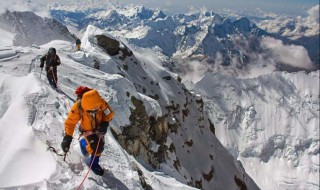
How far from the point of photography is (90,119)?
478 inches

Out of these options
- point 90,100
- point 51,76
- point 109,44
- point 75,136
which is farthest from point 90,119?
point 109,44

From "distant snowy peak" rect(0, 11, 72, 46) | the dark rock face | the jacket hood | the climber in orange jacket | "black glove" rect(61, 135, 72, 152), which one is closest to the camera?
the jacket hood

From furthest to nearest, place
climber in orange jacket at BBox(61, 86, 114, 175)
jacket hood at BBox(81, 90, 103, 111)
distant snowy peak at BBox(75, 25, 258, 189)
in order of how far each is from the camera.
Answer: distant snowy peak at BBox(75, 25, 258, 189) < climber in orange jacket at BBox(61, 86, 114, 175) < jacket hood at BBox(81, 90, 103, 111)

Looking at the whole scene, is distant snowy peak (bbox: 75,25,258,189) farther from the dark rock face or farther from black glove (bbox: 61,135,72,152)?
black glove (bbox: 61,135,72,152)

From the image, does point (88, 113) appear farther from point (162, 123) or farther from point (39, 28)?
point (39, 28)

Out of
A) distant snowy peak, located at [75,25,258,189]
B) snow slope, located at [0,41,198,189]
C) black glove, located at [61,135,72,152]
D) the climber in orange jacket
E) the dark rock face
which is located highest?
the climber in orange jacket

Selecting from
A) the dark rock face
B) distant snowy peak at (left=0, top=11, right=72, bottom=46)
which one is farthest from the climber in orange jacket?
distant snowy peak at (left=0, top=11, right=72, bottom=46)

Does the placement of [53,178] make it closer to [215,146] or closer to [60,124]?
[60,124]

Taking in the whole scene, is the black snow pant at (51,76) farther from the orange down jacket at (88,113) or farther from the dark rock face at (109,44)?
the dark rock face at (109,44)

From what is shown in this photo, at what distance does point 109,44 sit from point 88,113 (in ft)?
128

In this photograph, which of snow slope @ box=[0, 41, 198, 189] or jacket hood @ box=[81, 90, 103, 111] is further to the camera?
snow slope @ box=[0, 41, 198, 189]

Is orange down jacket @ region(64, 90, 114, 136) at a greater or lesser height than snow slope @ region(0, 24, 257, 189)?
greater

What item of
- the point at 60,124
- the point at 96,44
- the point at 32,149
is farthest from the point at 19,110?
the point at 96,44

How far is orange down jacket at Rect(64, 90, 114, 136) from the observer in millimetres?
11414
